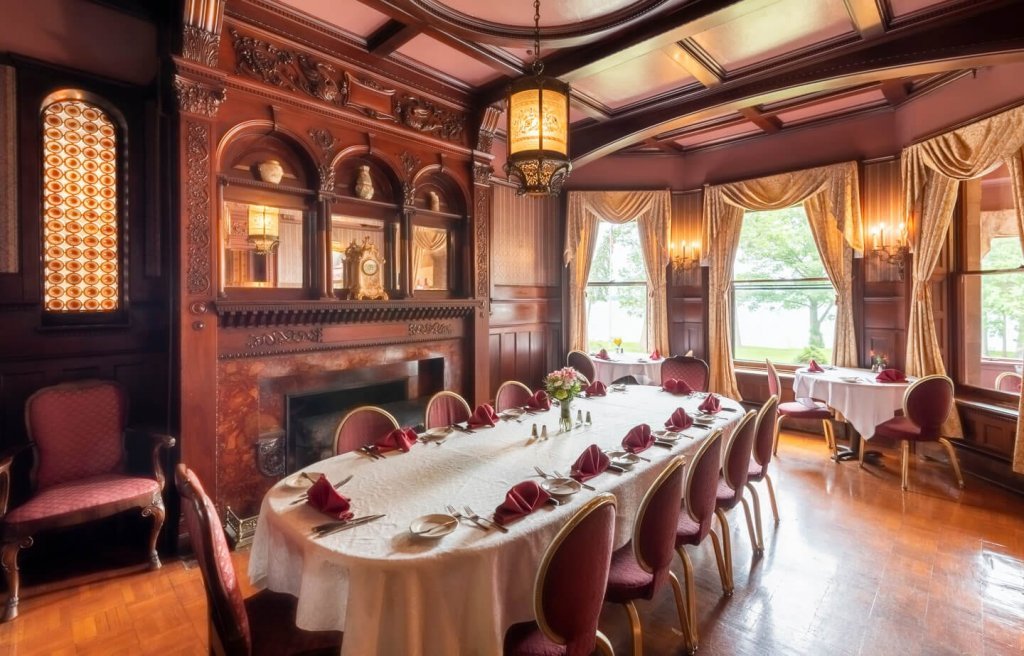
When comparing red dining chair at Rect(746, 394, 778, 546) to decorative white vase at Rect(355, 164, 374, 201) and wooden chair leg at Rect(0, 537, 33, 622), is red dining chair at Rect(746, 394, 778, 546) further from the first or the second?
wooden chair leg at Rect(0, 537, 33, 622)

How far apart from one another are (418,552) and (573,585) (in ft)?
1.58

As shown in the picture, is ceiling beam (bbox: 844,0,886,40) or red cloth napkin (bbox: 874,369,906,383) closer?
ceiling beam (bbox: 844,0,886,40)

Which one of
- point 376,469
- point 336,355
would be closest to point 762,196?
point 336,355

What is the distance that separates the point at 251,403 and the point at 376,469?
5.41 ft

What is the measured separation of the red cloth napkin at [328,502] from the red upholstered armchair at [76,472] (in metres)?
1.71

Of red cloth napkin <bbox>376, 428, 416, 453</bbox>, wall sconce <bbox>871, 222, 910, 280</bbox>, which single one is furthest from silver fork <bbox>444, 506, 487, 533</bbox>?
wall sconce <bbox>871, 222, 910, 280</bbox>

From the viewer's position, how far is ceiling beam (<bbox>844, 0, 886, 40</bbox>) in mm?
3089

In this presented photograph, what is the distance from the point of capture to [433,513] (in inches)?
71.6

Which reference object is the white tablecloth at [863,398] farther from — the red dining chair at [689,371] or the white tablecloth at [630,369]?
the white tablecloth at [630,369]

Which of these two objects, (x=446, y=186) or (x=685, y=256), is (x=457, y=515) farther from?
(x=685, y=256)

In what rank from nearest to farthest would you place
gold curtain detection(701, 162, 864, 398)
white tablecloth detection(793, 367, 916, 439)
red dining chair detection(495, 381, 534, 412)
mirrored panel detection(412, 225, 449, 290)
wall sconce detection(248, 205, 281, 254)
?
wall sconce detection(248, 205, 281, 254), red dining chair detection(495, 381, 534, 412), white tablecloth detection(793, 367, 916, 439), mirrored panel detection(412, 225, 449, 290), gold curtain detection(701, 162, 864, 398)

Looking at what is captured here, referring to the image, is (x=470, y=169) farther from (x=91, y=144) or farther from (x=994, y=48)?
(x=994, y=48)

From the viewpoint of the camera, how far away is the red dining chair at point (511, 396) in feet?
12.1

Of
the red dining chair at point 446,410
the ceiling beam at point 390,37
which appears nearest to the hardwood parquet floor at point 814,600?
the red dining chair at point 446,410
